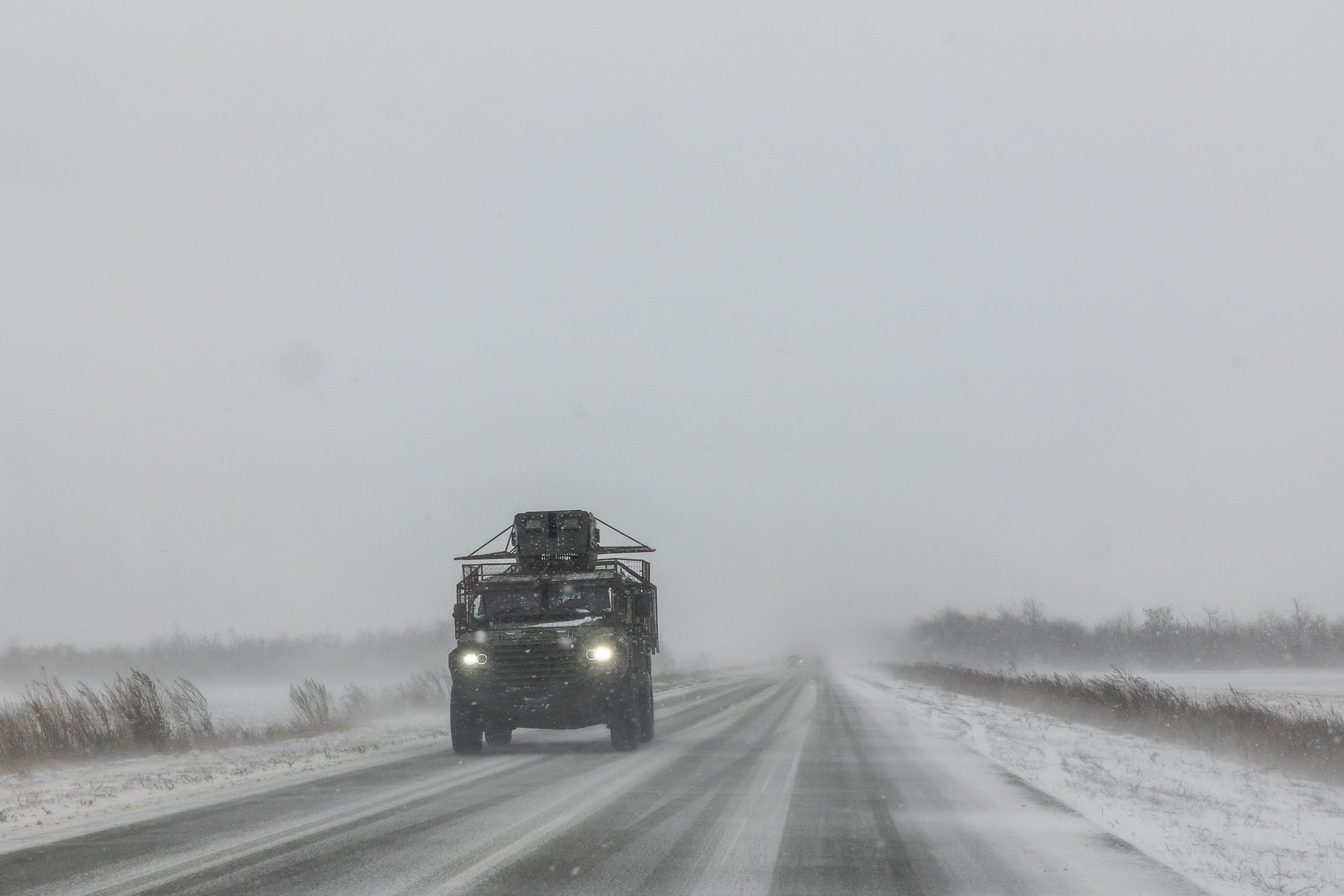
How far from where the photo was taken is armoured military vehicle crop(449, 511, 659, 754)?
14.9 meters

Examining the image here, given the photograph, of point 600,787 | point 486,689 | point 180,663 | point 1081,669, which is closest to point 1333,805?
point 600,787

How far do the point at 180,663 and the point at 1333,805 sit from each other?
207ft

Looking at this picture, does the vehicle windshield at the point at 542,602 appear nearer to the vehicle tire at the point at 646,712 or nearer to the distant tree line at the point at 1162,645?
the vehicle tire at the point at 646,712

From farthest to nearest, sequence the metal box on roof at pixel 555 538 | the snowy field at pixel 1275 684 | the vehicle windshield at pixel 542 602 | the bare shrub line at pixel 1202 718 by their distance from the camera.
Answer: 1. the snowy field at pixel 1275 684
2. the metal box on roof at pixel 555 538
3. the bare shrub line at pixel 1202 718
4. the vehicle windshield at pixel 542 602

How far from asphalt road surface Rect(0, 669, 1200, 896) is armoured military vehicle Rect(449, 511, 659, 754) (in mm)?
1020

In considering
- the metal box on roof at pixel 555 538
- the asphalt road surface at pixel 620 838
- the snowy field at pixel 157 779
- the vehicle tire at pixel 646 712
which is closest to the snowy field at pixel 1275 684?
the vehicle tire at pixel 646 712

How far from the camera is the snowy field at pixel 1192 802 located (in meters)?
7.53

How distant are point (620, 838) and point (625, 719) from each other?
7650 millimetres

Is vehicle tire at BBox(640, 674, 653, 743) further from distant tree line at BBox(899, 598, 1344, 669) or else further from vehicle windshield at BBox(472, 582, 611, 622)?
distant tree line at BBox(899, 598, 1344, 669)

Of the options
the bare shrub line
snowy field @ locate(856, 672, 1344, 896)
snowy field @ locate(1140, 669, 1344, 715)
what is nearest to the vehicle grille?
snowy field @ locate(856, 672, 1344, 896)

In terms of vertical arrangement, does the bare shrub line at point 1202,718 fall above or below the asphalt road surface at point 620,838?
below

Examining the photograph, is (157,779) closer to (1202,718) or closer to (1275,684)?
(1202,718)

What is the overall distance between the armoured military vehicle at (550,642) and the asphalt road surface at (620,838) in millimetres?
1020

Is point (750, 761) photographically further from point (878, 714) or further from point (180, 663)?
point (180, 663)
